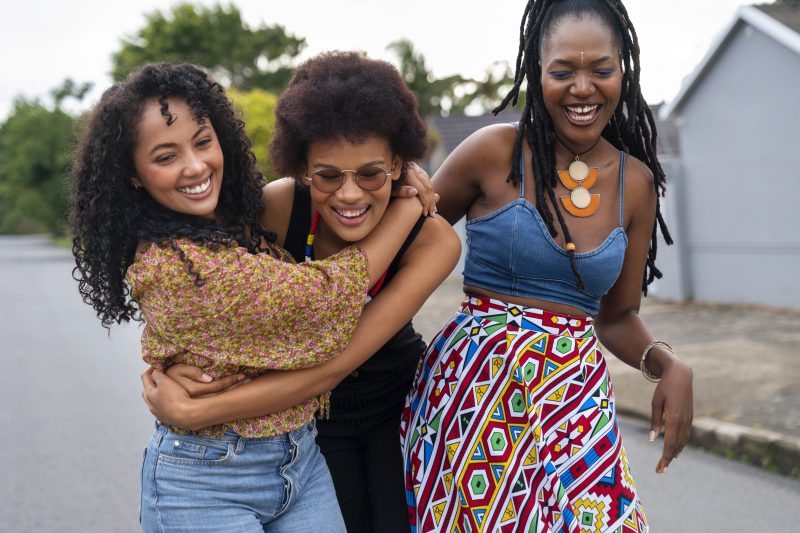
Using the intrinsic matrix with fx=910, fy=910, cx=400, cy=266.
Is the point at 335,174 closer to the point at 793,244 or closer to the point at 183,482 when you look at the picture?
the point at 183,482

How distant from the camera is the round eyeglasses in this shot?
2244mm

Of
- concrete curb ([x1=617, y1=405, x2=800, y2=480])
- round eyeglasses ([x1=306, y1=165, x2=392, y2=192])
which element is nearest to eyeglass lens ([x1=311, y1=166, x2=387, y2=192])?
round eyeglasses ([x1=306, y1=165, x2=392, y2=192])

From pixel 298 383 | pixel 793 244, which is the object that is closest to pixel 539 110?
pixel 298 383

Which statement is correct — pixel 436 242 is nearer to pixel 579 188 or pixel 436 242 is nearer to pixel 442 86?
pixel 579 188

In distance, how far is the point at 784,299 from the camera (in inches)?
433

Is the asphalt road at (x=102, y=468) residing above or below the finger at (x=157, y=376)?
below

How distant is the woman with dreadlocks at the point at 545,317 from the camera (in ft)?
7.59

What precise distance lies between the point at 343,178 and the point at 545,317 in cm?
64

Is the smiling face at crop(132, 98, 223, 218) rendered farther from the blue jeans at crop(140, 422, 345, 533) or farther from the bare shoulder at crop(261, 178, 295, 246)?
the blue jeans at crop(140, 422, 345, 533)

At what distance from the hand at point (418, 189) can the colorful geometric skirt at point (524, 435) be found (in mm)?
299

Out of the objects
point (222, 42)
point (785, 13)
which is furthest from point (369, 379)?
point (222, 42)

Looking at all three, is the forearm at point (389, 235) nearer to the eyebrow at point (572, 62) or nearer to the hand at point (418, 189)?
A: the hand at point (418, 189)

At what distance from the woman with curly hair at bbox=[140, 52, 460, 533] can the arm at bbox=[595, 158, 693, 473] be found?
0.55 metres

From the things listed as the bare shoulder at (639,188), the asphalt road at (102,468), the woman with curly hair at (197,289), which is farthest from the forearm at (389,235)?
the asphalt road at (102,468)
